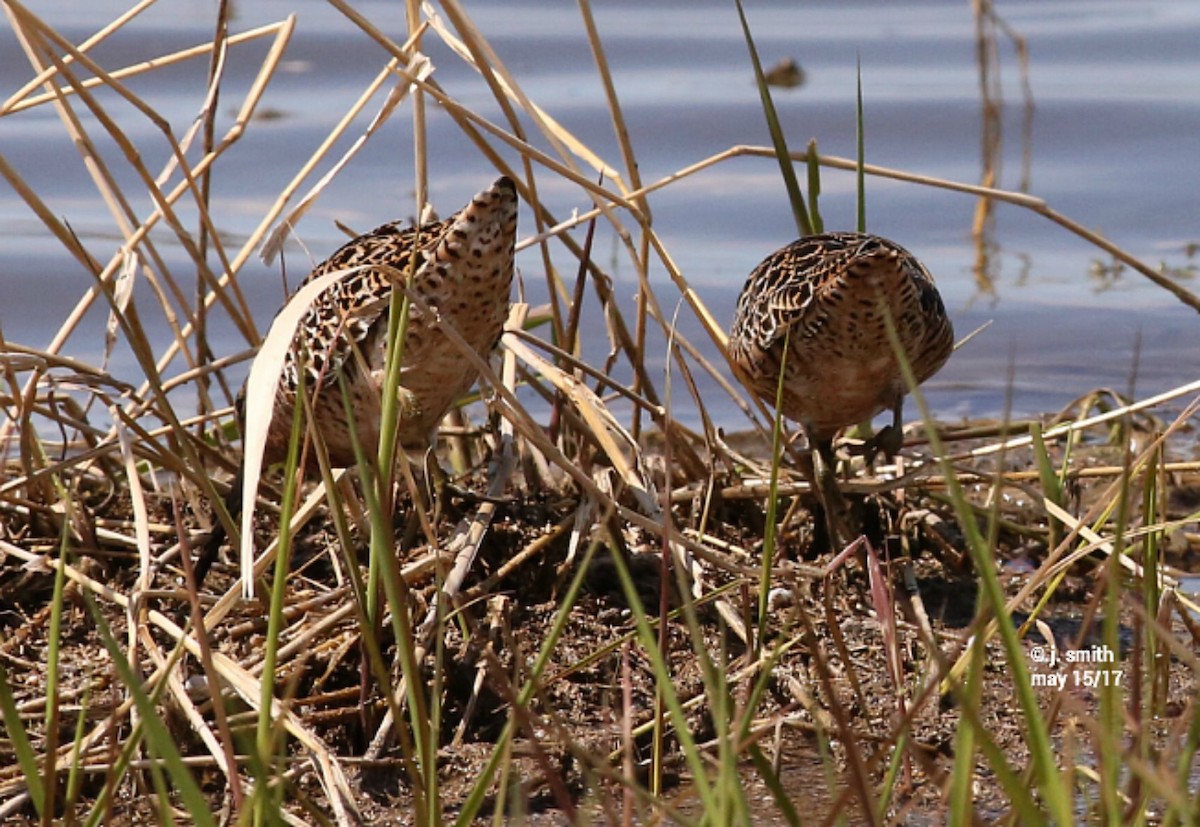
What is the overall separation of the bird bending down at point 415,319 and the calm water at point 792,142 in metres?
2.55

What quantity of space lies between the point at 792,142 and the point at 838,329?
5.70 meters

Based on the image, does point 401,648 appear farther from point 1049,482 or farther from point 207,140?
point 207,140

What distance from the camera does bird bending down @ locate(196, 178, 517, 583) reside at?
13.1ft

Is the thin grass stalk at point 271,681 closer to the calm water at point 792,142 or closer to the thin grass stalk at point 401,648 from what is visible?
the thin grass stalk at point 401,648

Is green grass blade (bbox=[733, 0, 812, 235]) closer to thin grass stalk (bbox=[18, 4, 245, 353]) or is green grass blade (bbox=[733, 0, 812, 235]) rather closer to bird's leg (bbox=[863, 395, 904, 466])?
bird's leg (bbox=[863, 395, 904, 466])

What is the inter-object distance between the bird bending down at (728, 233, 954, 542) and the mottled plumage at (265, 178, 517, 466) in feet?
2.37

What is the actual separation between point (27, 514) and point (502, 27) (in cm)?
857

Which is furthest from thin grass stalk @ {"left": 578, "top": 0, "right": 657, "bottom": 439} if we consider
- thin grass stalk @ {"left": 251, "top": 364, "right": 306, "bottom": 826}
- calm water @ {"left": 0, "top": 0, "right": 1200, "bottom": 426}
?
calm water @ {"left": 0, "top": 0, "right": 1200, "bottom": 426}

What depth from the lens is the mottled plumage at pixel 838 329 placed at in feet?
14.0

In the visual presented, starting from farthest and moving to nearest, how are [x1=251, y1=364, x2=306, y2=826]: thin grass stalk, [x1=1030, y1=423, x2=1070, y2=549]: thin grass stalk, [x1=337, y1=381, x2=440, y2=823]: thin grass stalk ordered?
[x1=1030, y1=423, x2=1070, y2=549]: thin grass stalk
[x1=337, y1=381, x2=440, y2=823]: thin grass stalk
[x1=251, y1=364, x2=306, y2=826]: thin grass stalk

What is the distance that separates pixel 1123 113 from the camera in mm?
10820

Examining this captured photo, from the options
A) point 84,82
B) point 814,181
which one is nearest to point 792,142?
point 814,181

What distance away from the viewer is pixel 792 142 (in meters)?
9.98

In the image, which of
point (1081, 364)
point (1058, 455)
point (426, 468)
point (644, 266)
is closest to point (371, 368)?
point (426, 468)
